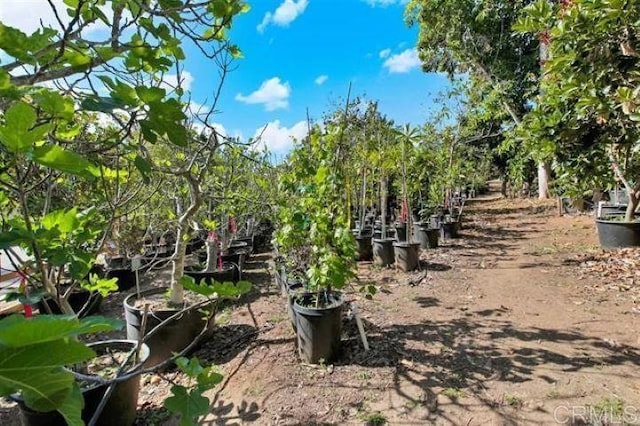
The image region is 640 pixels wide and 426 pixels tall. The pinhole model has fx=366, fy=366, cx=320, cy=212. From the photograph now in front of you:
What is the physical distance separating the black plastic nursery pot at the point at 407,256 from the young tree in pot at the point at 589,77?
6.78 feet

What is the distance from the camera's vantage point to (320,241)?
9.31ft


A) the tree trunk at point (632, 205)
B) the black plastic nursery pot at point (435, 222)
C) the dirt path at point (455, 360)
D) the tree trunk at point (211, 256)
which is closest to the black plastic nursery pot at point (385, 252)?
the dirt path at point (455, 360)

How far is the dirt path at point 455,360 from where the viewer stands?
6.91 ft

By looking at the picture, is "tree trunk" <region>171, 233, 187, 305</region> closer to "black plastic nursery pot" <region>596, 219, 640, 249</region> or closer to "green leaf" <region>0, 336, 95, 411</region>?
"green leaf" <region>0, 336, 95, 411</region>

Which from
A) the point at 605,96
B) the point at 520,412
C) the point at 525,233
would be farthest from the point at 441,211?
the point at 520,412

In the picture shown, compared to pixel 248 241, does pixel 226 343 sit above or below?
below

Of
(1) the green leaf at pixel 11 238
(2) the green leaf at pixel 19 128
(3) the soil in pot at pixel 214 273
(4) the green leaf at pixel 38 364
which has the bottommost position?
(3) the soil in pot at pixel 214 273

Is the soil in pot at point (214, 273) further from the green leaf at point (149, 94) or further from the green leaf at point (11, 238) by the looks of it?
the green leaf at point (149, 94)

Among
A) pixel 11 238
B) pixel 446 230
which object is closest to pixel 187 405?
pixel 11 238

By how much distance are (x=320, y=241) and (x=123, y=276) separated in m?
3.68

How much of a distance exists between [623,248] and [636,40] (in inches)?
135

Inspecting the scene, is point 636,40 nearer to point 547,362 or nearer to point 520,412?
Answer: point 547,362

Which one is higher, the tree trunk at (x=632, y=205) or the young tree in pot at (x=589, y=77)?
the young tree in pot at (x=589, y=77)

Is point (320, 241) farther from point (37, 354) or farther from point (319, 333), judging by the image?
point (37, 354)
